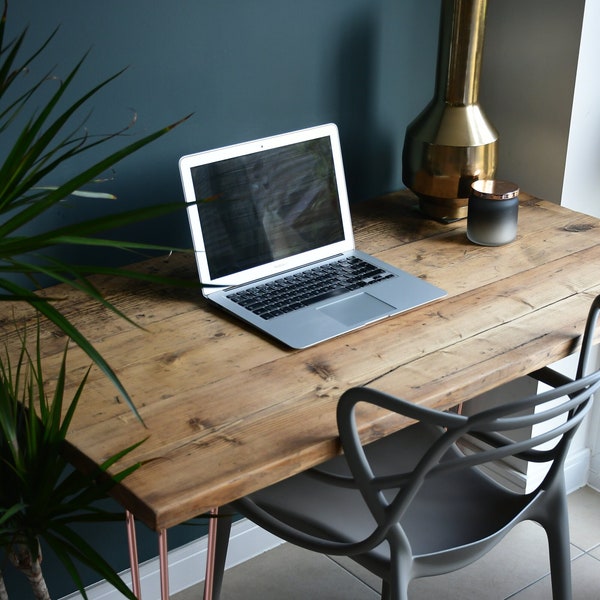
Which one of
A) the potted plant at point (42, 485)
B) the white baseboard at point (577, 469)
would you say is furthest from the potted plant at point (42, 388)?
the white baseboard at point (577, 469)

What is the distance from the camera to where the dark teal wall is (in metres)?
1.66

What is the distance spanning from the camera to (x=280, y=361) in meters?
1.43

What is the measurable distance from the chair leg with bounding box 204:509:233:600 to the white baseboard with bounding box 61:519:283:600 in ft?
0.62

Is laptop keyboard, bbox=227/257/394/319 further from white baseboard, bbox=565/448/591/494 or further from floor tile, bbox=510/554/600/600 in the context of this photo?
white baseboard, bbox=565/448/591/494

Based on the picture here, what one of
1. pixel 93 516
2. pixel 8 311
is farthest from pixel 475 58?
pixel 93 516

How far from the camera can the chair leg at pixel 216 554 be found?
1745 mm

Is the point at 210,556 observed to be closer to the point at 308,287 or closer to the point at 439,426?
the point at 308,287

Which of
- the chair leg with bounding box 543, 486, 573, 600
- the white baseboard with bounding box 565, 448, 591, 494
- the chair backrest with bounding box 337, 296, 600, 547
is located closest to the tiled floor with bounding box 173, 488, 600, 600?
the white baseboard with bounding box 565, 448, 591, 494

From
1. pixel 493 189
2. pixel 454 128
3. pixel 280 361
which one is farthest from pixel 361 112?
pixel 280 361

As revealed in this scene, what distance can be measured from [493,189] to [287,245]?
16.9 inches

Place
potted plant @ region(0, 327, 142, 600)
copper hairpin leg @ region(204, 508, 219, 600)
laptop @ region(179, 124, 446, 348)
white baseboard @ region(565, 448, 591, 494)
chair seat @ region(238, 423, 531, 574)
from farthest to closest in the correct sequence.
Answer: white baseboard @ region(565, 448, 591, 494) < copper hairpin leg @ region(204, 508, 219, 600) < laptop @ region(179, 124, 446, 348) < chair seat @ region(238, 423, 531, 574) < potted plant @ region(0, 327, 142, 600)

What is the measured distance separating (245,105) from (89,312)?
56 cm

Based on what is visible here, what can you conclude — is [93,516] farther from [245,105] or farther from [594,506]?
[594,506]

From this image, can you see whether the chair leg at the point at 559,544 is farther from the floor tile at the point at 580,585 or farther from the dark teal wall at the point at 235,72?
the dark teal wall at the point at 235,72
